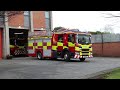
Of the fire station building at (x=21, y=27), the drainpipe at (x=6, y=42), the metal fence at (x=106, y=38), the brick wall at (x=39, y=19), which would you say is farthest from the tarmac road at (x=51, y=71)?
the brick wall at (x=39, y=19)

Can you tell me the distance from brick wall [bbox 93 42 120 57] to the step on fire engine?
26.8ft

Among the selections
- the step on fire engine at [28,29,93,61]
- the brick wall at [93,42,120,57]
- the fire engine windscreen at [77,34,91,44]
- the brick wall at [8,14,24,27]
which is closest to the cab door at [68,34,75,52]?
the step on fire engine at [28,29,93,61]

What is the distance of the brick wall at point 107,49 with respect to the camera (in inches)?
1427

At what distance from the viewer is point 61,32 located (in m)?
28.9

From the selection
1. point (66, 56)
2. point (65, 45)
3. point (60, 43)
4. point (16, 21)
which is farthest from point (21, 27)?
point (66, 56)

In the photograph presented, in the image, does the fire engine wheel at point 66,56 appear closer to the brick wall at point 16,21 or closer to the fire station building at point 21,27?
the fire station building at point 21,27

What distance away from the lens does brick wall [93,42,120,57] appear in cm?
3625

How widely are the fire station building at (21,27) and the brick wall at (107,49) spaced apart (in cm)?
598

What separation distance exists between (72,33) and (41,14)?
11.4 m

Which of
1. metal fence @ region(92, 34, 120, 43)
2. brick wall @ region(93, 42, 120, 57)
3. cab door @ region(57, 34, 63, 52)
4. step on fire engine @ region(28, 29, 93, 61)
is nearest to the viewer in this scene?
step on fire engine @ region(28, 29, 93, 61)

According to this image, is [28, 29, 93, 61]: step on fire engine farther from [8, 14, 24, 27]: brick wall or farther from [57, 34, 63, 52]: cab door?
[8, 14, 24, 27]: brick wall

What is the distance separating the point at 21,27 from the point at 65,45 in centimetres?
903
